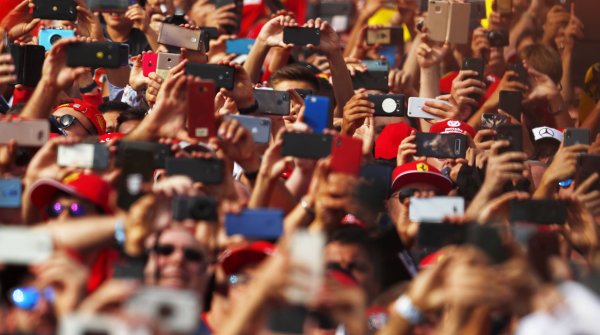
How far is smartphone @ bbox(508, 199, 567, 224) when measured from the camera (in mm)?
7324

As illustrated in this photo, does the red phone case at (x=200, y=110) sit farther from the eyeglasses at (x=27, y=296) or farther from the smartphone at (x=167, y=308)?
the smartphone at (x=167, y=308)

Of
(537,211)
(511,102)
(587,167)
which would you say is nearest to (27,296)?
(537,211)

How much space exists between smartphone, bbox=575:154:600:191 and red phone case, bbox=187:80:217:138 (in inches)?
69.1

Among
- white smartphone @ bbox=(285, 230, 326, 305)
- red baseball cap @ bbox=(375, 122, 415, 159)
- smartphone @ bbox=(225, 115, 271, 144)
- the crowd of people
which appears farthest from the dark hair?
white smartphone @ bbox=(285, 230, 326, 305)

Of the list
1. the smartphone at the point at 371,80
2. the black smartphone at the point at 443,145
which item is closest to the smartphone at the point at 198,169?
the black smartphone at the point at 443,145

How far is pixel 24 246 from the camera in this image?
622cm

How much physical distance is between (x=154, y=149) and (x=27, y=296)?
1.20 meters

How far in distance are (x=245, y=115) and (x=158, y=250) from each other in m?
1.90

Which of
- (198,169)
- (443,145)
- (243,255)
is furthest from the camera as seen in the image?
(443,145)

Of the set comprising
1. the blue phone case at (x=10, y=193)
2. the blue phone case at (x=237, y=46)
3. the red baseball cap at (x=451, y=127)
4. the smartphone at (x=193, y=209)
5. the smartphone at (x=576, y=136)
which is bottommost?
the red baseball cap at (x=451, y=127)

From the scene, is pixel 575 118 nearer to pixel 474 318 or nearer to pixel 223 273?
pixel 223 273

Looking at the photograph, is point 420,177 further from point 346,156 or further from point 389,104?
point 346,156

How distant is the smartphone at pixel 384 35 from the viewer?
39.7 ft

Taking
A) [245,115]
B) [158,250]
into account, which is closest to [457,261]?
[158,250]
